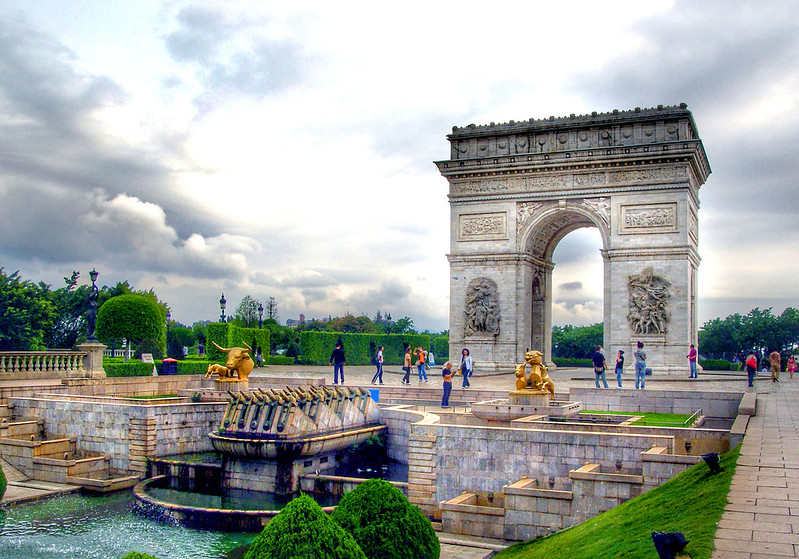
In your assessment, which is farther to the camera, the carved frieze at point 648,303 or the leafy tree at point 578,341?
the leafy tree at point 578,341

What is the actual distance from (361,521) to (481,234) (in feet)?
86.7

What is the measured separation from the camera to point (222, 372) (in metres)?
24.3

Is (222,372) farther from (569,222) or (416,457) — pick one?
(569,222)

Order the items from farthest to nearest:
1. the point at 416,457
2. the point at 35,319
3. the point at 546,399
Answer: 1. the point at 35,319
2. the point at 546,399
3. the point at 416,457

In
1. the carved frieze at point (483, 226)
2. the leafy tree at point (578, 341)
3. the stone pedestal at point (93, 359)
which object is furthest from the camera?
the leafy tree at point (578, 341)

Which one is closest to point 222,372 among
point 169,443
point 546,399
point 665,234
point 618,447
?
point 169,443

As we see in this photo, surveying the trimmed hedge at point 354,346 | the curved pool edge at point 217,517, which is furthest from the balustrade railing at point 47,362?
the trimmed hedge at point 354,346

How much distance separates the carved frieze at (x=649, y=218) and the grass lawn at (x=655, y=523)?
22423 mm

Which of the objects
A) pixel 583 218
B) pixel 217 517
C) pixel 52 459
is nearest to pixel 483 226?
pixel 583 218

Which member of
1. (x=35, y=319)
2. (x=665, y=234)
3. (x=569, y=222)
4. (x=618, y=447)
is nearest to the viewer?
(x=618, y=447)

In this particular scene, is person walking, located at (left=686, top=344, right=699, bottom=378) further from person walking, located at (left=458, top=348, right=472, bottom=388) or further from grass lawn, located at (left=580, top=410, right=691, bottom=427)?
grass lawn, located at (left=580, top=410, right=691, bottom=427)

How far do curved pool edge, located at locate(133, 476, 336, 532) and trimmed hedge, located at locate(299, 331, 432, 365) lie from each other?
3152 cm

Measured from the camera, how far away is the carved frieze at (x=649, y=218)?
32.3 meters

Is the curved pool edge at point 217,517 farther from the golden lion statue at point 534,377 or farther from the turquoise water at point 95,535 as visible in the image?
the golden lion statue at point 534,377
